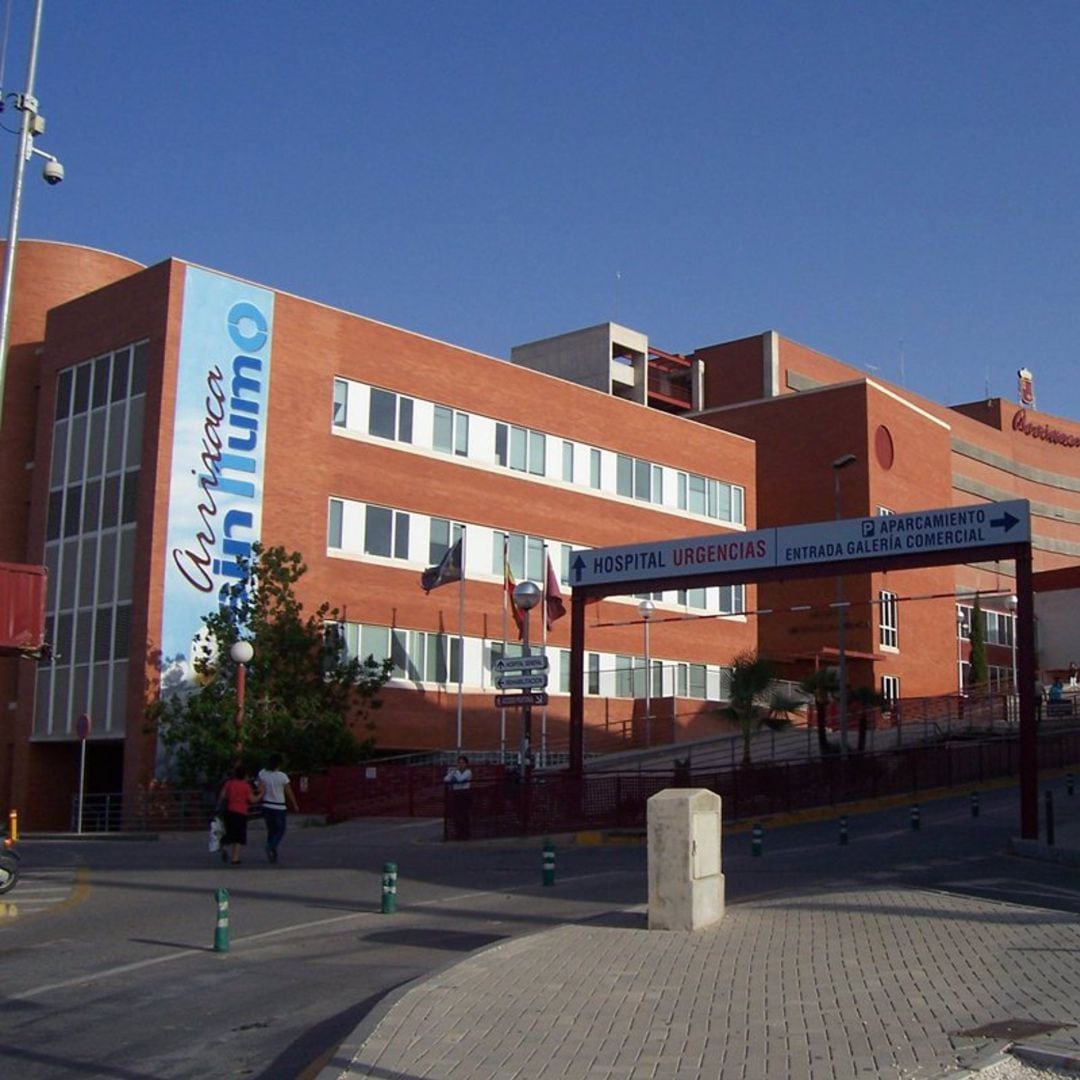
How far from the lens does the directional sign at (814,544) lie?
25.7 m

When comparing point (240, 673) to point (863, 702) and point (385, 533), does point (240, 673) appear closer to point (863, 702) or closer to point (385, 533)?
point (385, 533)

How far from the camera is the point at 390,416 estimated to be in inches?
1715

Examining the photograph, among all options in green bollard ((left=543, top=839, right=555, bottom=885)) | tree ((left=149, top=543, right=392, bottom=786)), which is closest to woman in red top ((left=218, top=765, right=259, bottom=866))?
green bollard ((left=543, top=839, right=555, bottom=885))

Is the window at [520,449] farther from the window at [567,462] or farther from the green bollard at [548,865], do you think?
the green bollard at [548,865]

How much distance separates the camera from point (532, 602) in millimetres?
28156

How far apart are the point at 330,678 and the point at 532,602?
1152 centimetres

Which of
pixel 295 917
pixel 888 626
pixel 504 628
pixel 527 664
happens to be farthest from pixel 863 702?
pixel 295 917

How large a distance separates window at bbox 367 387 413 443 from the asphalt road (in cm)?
1607

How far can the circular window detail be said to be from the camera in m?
61.2

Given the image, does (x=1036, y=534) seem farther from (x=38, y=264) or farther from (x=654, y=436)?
(x=38, y=264)

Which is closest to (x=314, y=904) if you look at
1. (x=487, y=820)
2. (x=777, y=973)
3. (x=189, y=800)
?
(x=777, y=973)

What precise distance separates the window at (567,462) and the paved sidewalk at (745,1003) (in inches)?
1388

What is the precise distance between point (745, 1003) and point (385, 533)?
33841mm

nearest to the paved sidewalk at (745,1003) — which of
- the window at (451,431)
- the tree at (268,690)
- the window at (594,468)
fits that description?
the tree at (268,690)
